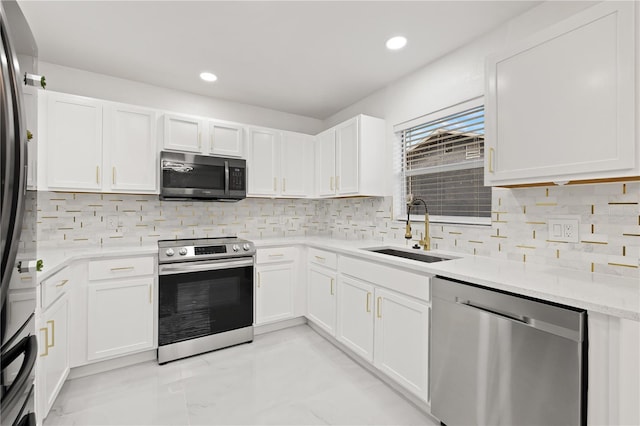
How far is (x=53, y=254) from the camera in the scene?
7.45ft

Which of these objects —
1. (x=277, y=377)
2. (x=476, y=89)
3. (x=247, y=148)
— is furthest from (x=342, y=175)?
(x=277, y=377)

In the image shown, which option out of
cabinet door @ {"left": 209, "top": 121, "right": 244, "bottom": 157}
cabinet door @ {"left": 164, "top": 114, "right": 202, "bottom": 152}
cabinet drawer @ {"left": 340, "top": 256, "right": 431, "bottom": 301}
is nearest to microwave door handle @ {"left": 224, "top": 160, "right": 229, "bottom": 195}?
cabinet door @ {"left": 209, "top": 121, "right": 244, "bottom": 157}

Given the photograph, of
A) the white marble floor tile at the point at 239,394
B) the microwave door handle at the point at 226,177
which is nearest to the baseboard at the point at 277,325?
the white marble floor tile at the point at 239,394

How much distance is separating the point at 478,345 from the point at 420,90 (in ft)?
6.93

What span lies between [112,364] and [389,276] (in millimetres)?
2288

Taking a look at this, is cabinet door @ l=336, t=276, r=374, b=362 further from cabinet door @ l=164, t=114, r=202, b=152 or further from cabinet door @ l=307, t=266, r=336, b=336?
cabinet door @ l=164, t=114, r=202, b=152

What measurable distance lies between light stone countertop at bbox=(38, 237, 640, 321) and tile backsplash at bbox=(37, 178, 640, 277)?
110mm

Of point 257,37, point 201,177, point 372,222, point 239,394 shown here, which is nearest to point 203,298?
point 239,394

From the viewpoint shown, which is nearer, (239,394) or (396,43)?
(239,394)

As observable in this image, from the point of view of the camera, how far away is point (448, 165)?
2.54 meters

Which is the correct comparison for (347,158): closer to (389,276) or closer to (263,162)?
(263,162)

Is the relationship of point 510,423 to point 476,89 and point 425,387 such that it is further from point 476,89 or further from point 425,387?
point 476,89

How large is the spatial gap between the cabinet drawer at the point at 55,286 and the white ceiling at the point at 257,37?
169 centimetres

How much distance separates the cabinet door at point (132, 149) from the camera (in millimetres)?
2625
